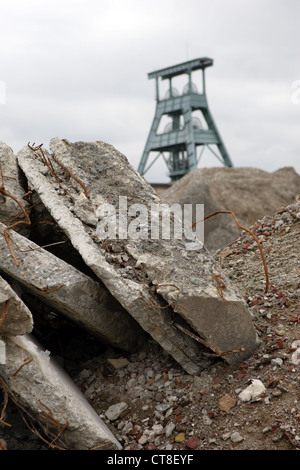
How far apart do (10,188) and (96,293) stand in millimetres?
1127

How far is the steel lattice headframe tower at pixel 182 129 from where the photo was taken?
18625 mm

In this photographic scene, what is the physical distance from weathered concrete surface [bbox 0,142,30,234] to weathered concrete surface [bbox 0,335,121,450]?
1091 millimetres

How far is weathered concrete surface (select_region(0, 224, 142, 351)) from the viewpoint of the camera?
9.77 ft

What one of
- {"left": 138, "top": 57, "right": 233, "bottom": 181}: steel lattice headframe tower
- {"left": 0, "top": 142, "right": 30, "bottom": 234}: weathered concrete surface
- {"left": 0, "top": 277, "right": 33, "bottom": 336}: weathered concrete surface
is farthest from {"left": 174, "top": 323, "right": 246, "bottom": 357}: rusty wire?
{"left": 138, "top": 57, "right": 233, "bottom": 181}: steel lattice headframe tower

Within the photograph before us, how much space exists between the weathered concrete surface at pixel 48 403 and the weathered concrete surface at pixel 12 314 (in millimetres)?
95

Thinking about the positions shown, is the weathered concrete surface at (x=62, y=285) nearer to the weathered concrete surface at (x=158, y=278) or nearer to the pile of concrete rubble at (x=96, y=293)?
the pile of concrete rubble at (x=96, y=293)

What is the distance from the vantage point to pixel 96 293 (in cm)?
311

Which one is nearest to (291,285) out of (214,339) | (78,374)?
(214,339)

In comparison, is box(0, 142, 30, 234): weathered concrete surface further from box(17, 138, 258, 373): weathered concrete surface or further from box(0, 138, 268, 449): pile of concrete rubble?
box(17, 138, 258, 373): weathered concrete surface

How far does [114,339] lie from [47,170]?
1.36 metres

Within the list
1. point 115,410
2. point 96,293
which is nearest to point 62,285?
point 96,293

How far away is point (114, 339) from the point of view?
11.0ft

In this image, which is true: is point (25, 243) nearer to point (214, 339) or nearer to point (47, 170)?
point (47, 170)
